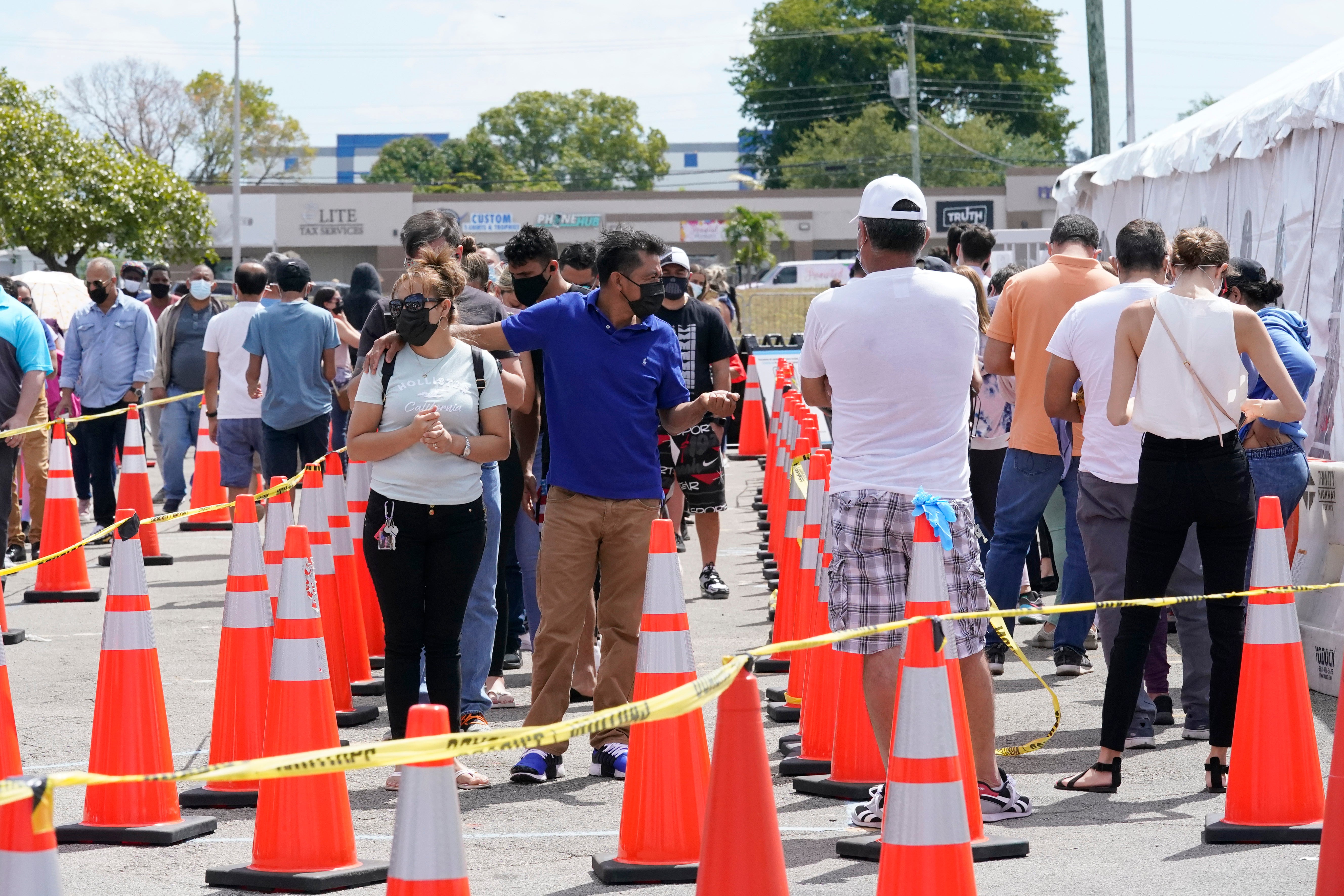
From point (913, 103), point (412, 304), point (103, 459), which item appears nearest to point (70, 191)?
point (103, 459)

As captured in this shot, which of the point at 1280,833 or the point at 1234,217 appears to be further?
the point at 1234,217

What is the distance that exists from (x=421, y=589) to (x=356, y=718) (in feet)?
5.12

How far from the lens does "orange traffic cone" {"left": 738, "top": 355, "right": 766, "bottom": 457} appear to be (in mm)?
19234

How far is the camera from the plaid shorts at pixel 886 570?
5039 millimetres

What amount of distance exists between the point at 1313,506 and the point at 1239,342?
8.18 feet

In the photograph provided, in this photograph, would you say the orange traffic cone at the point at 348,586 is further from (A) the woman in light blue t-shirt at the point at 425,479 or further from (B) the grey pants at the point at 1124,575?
(B) the grey pants at the point at 1124,575

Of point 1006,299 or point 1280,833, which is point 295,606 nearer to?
point 1280,833

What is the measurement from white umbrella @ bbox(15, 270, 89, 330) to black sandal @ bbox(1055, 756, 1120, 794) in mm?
16938

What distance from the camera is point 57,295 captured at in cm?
2059

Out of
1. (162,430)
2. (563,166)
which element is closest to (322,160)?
(563,166)

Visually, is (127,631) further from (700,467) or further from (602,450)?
(700,467)

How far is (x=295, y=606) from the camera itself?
4.96 m

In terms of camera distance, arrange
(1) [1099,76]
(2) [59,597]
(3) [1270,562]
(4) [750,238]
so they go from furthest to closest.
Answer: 1. (4) [750,238]
2. (1) [1099,76]
3. (2) [59,597]
4. (3) [1270,562]

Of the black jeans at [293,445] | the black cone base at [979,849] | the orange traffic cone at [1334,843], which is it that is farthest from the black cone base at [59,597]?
the orange traffic cone at [1334,843]
